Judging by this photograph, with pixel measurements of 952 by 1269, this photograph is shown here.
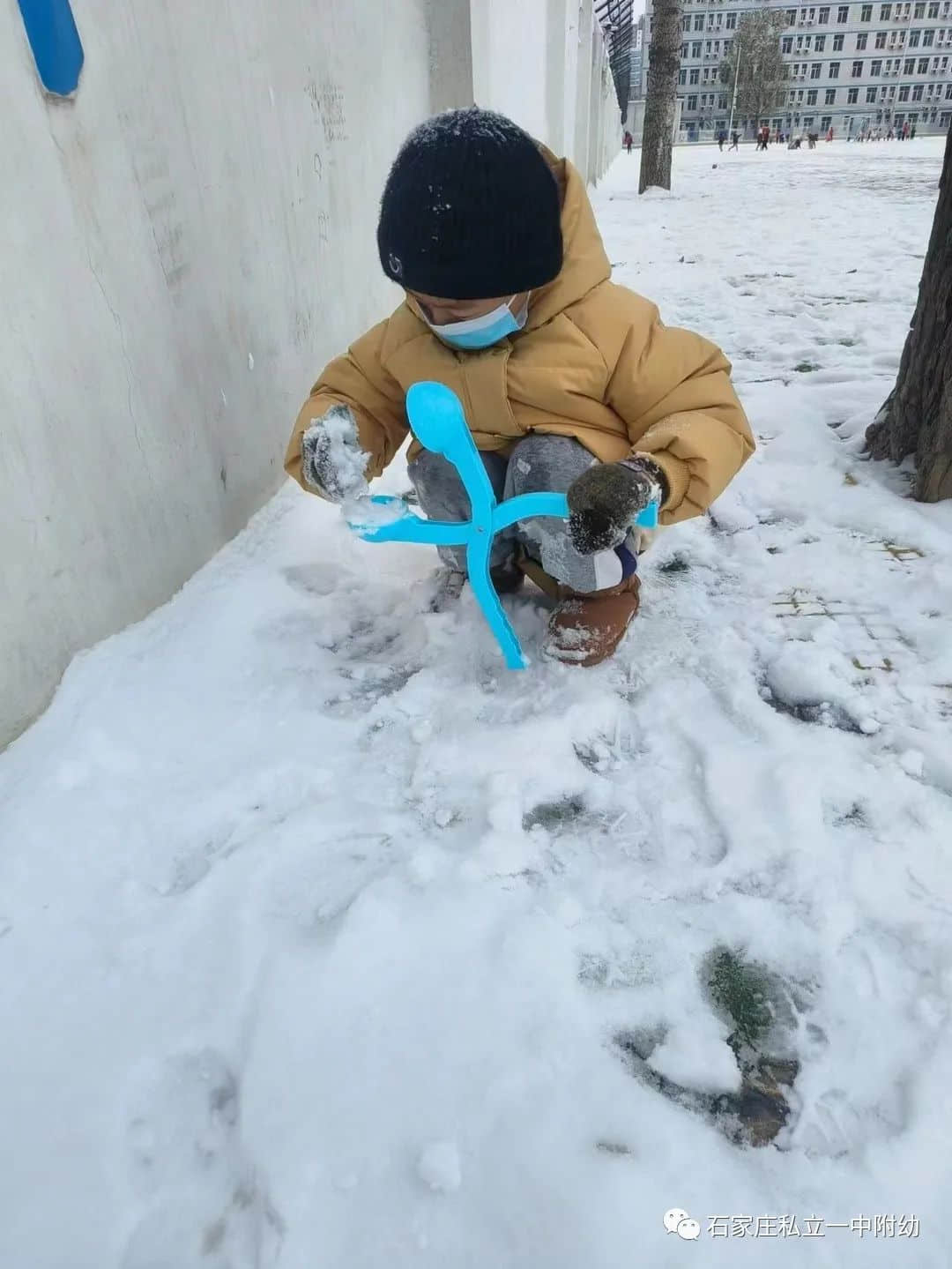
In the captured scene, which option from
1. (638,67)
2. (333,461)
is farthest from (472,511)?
(638,67)

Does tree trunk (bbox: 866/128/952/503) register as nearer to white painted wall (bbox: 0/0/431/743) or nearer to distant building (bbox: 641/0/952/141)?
white painted wall (bbox: 0/0/431/743)

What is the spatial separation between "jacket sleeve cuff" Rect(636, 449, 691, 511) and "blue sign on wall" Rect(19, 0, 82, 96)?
911mm

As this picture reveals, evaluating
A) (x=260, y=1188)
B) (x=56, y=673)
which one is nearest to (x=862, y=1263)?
Answer: (x=260, y=1188)

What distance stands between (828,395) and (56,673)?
2.04 meters

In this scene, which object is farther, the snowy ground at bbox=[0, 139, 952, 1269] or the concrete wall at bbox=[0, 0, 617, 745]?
the concrete wall at bbox=[0, 0, 617, 745]

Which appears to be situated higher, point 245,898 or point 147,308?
point 147,308

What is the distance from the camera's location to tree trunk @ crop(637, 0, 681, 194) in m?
9.30

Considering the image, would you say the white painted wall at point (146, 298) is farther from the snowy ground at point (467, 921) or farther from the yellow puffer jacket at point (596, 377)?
the yellow puffer jacket at point (596, 377)

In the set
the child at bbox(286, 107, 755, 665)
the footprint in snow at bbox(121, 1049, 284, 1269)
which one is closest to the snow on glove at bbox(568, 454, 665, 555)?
the child at bbox(286, 107, 755, 665)

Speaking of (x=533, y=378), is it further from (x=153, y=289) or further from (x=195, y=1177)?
(x=195, y=1177)

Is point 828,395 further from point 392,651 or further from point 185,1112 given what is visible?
point 185,1112

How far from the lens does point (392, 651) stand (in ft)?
4.29

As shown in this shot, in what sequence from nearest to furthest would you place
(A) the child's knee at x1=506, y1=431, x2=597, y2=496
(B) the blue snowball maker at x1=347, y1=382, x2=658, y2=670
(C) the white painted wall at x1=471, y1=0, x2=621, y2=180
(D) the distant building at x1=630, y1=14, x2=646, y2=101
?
(B) the blue snowball maker at x1=347, y1=382, x2=658, y2=670 → (A) the child's knee at x1=506, y1=431, x2=597, y2=496 → (C) the white painted wall at x1=471, y1=0, x2=621, y2=180 → (D) the distant building at x1=630, y1=14, x2=646, y2=101

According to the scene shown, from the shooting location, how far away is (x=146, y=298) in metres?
1.26
